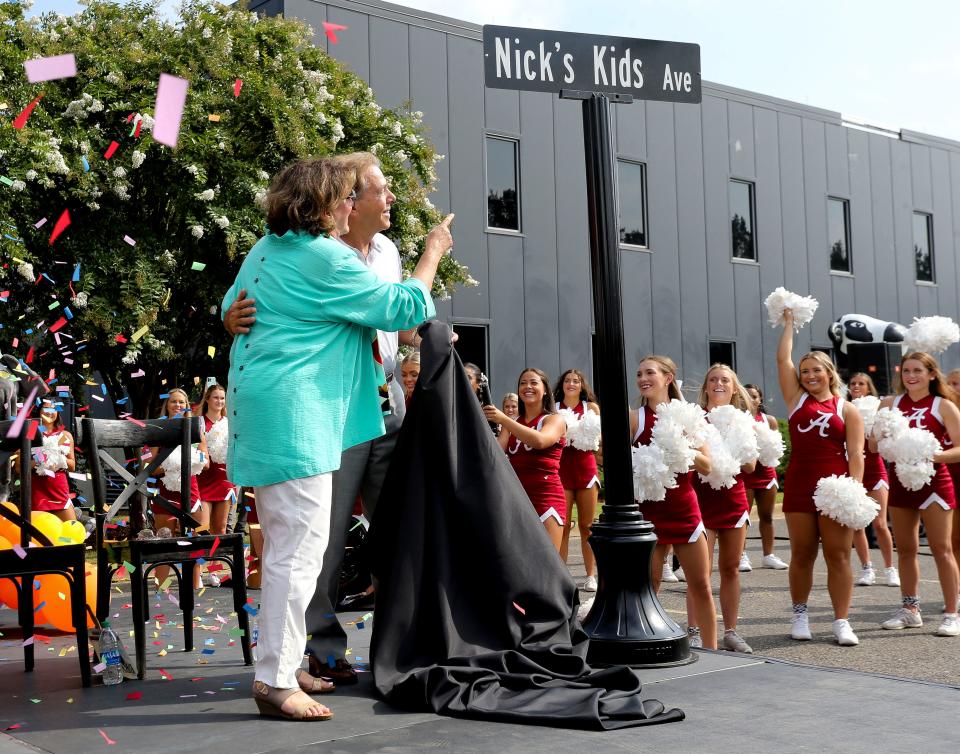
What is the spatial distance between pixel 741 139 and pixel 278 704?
64.7 ft

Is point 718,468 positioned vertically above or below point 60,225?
below

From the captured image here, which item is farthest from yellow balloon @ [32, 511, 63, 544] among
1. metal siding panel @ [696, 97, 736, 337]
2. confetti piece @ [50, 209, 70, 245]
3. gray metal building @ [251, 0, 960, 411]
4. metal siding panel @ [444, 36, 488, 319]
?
metal siding panel @ [696, 97, 736, 337]

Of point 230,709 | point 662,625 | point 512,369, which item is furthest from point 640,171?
point 230,709

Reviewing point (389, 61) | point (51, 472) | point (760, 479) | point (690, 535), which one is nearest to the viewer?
point (690, 535)

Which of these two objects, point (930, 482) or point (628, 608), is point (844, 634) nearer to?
point (930, 482)

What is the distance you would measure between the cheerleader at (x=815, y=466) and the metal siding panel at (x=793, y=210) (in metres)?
15.7

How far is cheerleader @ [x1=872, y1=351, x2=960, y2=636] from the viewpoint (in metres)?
7.58

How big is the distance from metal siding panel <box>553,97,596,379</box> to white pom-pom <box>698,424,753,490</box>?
39.0 feet

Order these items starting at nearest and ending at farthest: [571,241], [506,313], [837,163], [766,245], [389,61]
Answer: [389,61], [506,313], [571,241], [766,245], [837,163]

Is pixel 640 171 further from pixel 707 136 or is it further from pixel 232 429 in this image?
pixel 232 429

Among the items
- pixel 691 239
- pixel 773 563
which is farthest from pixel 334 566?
pixel 691 239

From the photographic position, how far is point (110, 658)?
4.88 m

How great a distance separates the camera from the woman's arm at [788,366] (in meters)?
7.17

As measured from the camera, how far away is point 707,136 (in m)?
21.3
